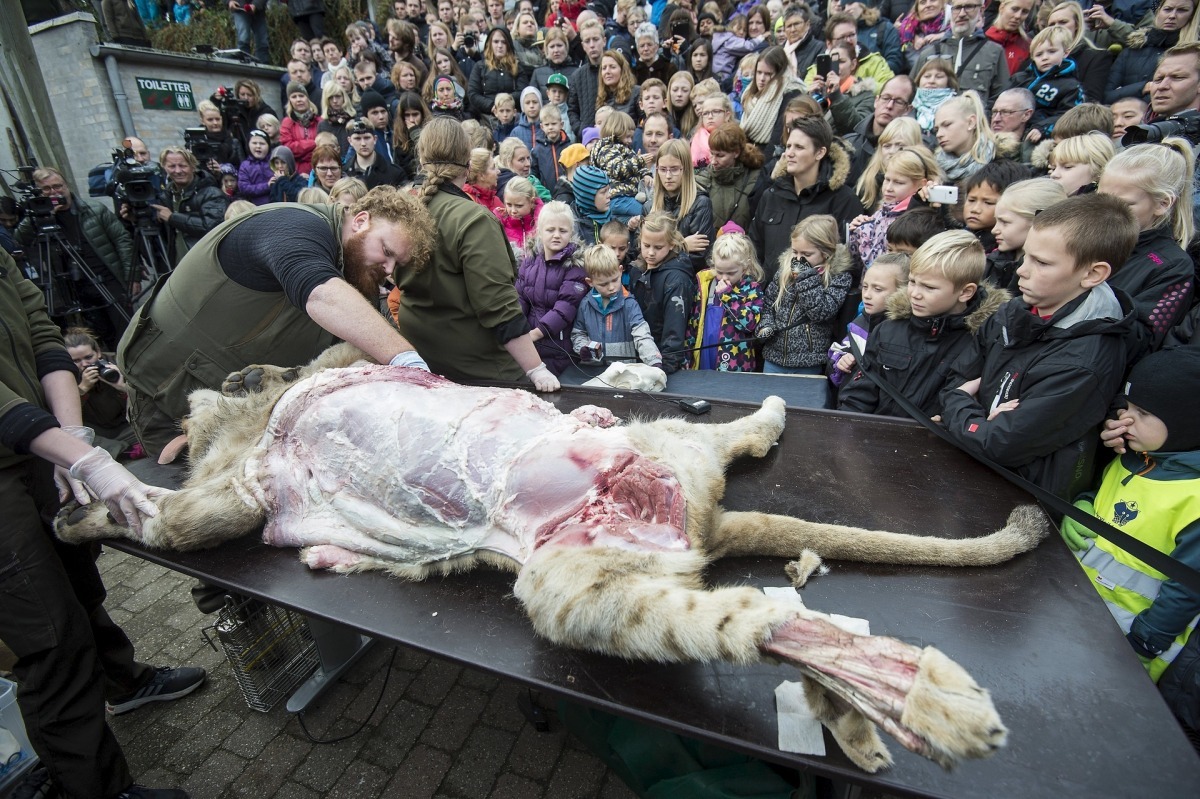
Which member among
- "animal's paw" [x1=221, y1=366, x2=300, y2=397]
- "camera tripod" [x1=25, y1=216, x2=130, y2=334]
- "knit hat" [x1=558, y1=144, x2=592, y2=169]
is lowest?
"camera tripod" [x1=25, y1=216, x2=130, y2=334]

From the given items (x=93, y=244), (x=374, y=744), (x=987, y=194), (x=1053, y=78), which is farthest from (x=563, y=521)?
(x=93, y=244)

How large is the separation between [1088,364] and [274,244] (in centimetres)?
331

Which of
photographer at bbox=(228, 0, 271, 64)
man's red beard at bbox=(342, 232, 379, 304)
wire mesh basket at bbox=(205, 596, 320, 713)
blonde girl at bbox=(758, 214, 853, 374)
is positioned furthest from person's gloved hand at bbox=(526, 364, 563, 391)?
photographer at bbox=(228, 0, 271, 64)

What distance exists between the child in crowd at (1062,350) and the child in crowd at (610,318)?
2195mm

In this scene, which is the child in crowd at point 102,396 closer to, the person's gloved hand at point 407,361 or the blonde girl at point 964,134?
the person's gloved hand at point 407,361

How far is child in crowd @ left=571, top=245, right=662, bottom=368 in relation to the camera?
4.32m

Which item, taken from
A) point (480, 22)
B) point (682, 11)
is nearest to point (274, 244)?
point (682, 11)

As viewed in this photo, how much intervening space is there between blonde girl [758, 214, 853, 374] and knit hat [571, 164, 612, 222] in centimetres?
186

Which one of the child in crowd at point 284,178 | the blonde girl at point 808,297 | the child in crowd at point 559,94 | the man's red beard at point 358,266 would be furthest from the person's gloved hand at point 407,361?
the child in crowd at point 284,178

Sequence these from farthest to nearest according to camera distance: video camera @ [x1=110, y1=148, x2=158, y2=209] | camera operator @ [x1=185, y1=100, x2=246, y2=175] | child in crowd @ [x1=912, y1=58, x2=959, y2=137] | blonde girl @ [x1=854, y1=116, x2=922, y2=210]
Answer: camera operator @ [x1=185, y1=100, x2=246, y2=175], video camera @ [x1=110, y1=148, x2=158, y2=209], child in crowd @ [x1=912, y1=58, x2=959, y2=137], blonde girl @ [x1=854, y1=116, x2=922, y2=210]

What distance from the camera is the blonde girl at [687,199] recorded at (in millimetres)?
5133

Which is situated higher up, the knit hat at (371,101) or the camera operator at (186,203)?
the knit hat at (371,101)

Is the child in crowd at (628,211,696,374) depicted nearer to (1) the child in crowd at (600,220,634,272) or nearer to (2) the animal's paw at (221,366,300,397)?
(1) the child in crowd at (600,220,634,272)

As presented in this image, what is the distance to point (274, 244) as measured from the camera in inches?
105
